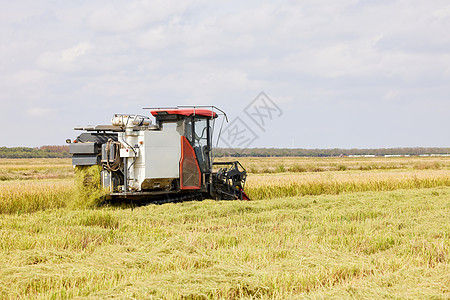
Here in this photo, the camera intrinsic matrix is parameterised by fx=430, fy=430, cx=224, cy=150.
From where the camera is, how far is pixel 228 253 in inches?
230

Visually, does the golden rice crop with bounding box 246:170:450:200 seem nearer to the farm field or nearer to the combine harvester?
the combine harvester

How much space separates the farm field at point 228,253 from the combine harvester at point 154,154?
74 cm

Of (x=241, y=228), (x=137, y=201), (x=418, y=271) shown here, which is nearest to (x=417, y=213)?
(x=241, y=228)

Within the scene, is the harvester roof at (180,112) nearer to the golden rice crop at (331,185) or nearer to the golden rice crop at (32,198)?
Result: the golden rice crop at (32,198)

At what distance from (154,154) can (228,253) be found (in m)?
5.23

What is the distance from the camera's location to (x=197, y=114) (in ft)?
37.7

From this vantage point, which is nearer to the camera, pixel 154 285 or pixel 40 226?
pixel 154 285

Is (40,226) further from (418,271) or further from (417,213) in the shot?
(417,213)

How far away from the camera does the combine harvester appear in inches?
414

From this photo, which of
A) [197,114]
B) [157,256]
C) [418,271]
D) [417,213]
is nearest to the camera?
[418,271]

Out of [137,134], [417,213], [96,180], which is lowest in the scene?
[417,213]

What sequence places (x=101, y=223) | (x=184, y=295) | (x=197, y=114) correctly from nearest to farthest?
(x=184, y=295)
(x=101, y=223)
(x=197, y=114)

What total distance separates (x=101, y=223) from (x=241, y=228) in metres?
2.75

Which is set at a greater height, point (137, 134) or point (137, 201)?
point (137, 134)
